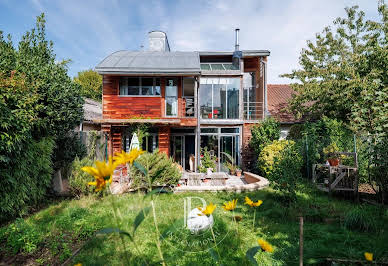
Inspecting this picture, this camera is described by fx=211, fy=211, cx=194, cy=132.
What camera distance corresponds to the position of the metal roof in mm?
10742

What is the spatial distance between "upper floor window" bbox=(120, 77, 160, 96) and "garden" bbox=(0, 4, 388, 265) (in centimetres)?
380

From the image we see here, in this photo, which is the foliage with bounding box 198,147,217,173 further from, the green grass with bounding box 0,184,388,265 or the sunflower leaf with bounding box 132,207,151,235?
the sunflower leaf with bounding box 132,207,151,235

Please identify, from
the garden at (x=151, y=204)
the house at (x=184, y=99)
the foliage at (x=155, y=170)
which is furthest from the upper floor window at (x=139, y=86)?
the foliage at (x=155, y=170)

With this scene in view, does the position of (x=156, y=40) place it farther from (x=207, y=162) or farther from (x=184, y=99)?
(x=207, y=162)

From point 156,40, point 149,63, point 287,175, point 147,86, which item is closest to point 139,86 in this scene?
point 147,86

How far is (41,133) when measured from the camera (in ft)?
20.9

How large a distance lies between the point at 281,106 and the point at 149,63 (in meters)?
9.80

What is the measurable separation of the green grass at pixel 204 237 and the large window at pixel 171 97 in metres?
6.61

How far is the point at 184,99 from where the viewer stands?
477 inches

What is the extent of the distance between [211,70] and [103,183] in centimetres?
1263

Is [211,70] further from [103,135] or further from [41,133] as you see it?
[41,133]

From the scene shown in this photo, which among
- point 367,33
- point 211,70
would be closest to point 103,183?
point 211,70

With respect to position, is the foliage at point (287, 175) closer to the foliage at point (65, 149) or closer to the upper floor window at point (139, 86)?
the foliage at point (65, 149)

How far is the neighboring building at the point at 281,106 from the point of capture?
1409 centimetres
